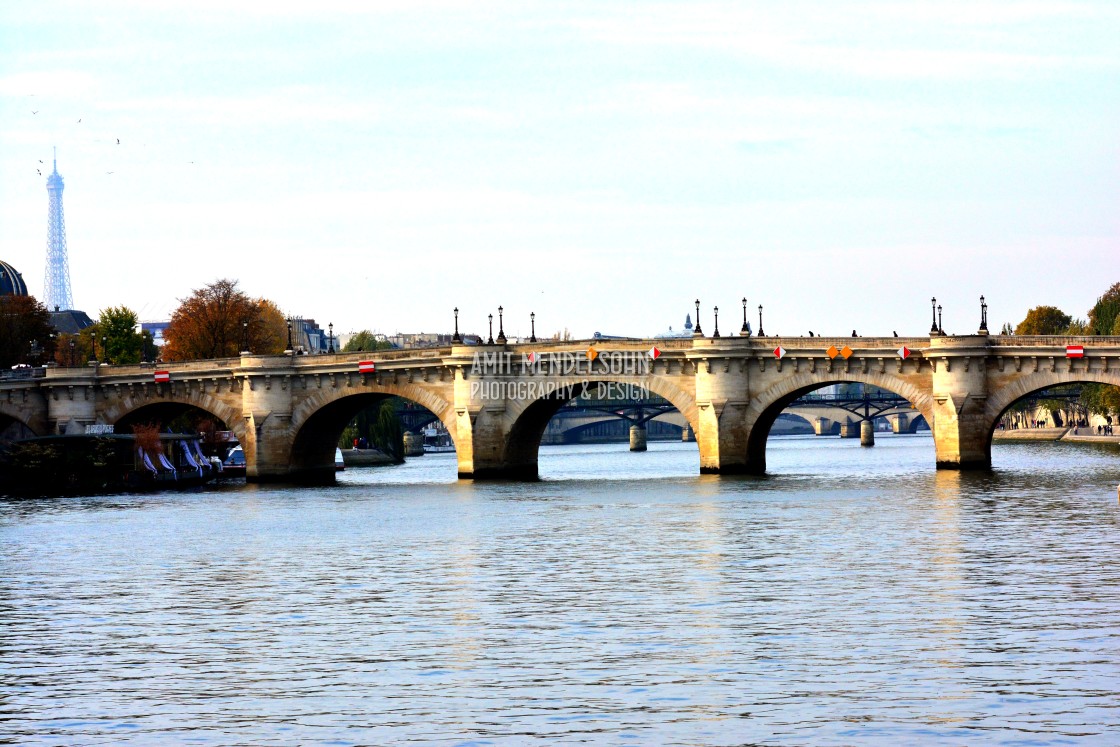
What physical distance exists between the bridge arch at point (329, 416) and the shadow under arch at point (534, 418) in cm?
312

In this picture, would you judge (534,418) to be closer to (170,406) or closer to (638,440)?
(170,406)

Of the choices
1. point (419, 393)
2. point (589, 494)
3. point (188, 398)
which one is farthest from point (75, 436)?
point (589, 494)

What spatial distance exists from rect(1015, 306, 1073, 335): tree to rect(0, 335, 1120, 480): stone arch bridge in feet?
218

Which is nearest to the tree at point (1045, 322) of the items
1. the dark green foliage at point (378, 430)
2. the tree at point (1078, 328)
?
the tree at point (1078, 328)

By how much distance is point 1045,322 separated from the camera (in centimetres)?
15612

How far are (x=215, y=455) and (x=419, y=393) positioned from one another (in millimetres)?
25376

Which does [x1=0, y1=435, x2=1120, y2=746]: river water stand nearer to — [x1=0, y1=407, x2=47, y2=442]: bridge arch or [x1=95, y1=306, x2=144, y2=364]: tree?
[x1=0, y1=407, x2=47, y2=442]: bridge arch

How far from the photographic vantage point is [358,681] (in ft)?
92.9

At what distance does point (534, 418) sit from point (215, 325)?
3993 cm

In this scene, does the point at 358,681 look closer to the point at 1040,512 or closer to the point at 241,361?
the point at 1040,512

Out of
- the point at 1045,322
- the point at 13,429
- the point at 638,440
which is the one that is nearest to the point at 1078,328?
the point at 1045,322

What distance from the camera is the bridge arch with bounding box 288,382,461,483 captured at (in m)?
93.6

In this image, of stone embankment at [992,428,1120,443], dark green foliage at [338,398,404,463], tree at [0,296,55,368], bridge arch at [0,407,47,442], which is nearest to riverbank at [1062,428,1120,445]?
stone embankment at [992,428,1120,443]

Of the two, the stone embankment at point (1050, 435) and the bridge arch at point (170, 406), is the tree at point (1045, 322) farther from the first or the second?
the bridge arch at point (170, 406)
